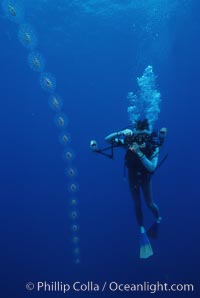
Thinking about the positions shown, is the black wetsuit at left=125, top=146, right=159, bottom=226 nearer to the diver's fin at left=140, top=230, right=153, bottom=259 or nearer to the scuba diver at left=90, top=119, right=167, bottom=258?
the scuba diver at left=90, top=119, right=167, bottom=258

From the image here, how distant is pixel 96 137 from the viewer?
31.4 meters

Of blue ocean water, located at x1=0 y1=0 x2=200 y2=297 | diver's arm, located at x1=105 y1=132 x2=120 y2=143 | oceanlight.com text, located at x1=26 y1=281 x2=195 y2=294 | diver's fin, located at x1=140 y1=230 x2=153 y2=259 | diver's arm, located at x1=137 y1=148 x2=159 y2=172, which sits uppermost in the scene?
blue ocean water, located at x1=0 y1=0 x2=200 y2=297

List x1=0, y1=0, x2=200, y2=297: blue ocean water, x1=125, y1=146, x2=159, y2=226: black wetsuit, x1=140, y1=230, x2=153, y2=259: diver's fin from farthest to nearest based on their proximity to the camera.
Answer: x1=0, y1=0, x2=200, y2=297: blue ocean water
x1=140, y1=230, x2=153, y2=259: diver's fin
x1=125, y1=146, x2=159, y2=226: black wetsuit

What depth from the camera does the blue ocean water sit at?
22547mm

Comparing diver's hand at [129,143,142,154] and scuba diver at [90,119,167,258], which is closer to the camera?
diver's hand at [129,143,142,154]

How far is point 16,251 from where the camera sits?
2328cm

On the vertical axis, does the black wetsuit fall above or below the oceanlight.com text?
below

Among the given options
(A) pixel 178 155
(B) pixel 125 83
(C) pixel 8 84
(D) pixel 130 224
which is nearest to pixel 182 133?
(A) pixel 178 155

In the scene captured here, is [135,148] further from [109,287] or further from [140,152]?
[109,287]

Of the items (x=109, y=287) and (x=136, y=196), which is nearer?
(x=136, y=196)

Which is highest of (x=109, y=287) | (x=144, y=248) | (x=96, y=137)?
(x=96, y=137)

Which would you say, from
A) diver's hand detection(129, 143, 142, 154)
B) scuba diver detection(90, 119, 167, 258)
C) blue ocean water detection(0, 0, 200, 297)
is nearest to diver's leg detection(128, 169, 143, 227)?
scuba diver detection(90, 119, 167, 258)

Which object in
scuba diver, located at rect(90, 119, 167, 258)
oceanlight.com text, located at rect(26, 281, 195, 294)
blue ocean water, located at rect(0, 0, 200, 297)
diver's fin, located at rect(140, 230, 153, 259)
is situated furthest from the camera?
blue ocean water, located at rect(0, 0, 200, 297)

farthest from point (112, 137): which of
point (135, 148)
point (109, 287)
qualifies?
point (109, 287)
